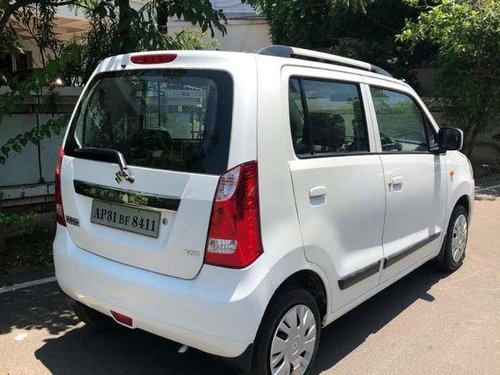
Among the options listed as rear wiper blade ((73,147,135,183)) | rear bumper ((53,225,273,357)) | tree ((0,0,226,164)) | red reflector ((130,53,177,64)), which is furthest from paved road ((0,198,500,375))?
red reflector ((130,53,177,64))

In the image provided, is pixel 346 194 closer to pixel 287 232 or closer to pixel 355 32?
pixel 287 232

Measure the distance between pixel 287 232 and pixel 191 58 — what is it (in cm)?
107

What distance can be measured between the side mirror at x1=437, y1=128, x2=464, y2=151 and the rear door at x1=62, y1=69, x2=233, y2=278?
2.51 m

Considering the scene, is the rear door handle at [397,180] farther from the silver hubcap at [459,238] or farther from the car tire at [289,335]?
the silver hubcap at [459,238]

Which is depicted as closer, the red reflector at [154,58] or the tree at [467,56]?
the red reflector at [154,58]

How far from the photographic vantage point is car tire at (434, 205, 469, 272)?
16.4 feet

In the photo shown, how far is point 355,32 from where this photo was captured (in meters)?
15.7

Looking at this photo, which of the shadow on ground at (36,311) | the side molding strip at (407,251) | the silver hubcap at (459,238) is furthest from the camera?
the silver hubcap at (459,238)

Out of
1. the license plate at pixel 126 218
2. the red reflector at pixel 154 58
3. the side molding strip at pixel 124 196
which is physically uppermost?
the red reflector at pixel 154 58

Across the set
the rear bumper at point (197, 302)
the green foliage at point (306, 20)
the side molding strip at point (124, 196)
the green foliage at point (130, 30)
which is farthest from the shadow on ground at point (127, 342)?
the green foliage at point (306, 20)

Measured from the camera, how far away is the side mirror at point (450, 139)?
176 inches

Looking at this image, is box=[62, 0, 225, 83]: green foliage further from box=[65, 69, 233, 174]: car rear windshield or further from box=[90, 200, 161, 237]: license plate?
box=[90, 200, 161, 237]: license plate

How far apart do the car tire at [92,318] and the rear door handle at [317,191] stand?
1.71 meters

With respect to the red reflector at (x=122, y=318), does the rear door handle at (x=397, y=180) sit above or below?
above
